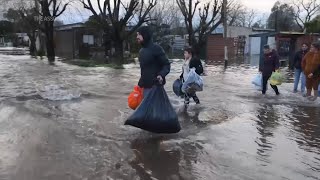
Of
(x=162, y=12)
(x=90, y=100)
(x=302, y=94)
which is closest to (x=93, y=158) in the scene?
(x=90, y=100)

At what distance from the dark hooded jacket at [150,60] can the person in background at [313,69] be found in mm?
5601

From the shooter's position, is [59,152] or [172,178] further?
[59,152]

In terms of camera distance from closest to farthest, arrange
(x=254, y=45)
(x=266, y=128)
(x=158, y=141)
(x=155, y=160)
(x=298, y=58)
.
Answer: (x=155, y=160), (x=158, y=141), (x=266, y=128), (x=298, y=58), (x=254, y=45)

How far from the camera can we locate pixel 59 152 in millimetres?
6055

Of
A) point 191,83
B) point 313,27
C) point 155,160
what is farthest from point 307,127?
point 313,27

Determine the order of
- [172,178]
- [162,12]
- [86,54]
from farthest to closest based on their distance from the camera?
[162,12]
[86,54]
[172,178]

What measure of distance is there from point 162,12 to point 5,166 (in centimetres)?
5874

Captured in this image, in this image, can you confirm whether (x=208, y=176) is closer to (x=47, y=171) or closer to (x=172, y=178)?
(x=172, y=178)

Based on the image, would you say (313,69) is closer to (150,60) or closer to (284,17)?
(150,60)

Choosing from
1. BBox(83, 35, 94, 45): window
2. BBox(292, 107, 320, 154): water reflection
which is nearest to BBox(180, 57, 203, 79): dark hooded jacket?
BBox(292, 107, 320, 154): water reflection

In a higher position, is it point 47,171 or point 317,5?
point 317,5

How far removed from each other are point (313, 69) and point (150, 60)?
19.0 ft

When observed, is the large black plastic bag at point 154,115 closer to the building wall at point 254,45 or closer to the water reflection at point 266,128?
the water reflection at point 266,128

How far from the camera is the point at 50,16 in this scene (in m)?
35.7
